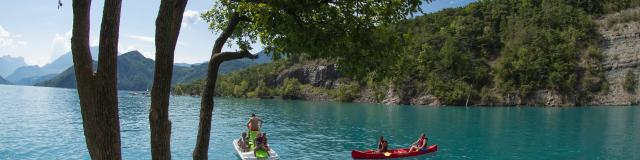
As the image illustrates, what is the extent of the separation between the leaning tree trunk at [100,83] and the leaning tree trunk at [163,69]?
0.67 meters

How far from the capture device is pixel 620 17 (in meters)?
183

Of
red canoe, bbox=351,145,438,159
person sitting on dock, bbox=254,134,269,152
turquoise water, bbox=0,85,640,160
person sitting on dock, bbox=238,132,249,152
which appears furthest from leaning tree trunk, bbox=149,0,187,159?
turquoise water, bbox=0,85,640,160

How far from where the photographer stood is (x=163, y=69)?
771cm

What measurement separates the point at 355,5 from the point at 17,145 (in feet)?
170

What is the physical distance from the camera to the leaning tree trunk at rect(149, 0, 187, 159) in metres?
7.52

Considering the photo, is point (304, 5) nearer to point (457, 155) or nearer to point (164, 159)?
point (164, 159)

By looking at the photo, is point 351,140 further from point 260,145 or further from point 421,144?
point 260,145

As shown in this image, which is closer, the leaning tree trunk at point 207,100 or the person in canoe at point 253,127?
the leaning tree trunk at point 207,100

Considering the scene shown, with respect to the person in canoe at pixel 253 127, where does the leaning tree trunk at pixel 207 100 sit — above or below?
above

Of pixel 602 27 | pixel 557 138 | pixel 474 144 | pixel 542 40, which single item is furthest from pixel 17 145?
pixel 602 27

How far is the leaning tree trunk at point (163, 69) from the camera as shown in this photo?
7523 millimetres

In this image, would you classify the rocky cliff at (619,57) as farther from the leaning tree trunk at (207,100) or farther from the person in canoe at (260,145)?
the leaning tree trunk at (207,100)

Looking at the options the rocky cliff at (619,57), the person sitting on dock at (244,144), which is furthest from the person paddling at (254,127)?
the rocky cliff at (619,57)

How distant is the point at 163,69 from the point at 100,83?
3.22 feet
